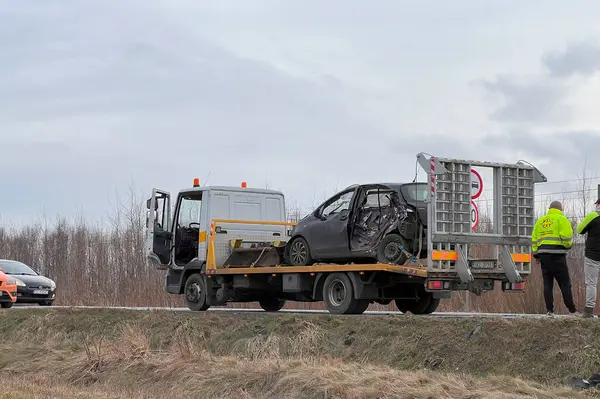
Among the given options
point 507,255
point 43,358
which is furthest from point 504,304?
point 43,358

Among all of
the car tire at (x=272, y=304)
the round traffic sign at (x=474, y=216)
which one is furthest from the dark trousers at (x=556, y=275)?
the car tire at (x=272, y=304)

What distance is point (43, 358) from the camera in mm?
15703

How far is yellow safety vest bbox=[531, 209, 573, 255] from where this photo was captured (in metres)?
14.7

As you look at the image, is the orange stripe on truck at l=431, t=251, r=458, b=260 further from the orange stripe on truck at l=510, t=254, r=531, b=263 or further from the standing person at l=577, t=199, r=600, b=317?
the standing person at l=577, t=199, r=600, b=317

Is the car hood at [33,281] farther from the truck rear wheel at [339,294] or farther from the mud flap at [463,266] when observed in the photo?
the mud flap at [463,266]

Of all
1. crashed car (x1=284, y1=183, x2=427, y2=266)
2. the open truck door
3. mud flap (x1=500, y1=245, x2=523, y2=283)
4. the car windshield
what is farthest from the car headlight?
mud flap (x1=500, y1=245, x2=523, y2=283)

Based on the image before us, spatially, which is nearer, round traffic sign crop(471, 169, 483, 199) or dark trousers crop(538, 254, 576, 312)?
dark trousers crop(538, 254, 576, 312)

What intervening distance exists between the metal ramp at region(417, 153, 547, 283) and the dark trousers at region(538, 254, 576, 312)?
1.83 ft

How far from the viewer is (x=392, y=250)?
15164 mm

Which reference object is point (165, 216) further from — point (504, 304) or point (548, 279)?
point (548, 279)

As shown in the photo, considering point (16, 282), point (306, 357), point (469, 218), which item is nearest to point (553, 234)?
point (469, 218)

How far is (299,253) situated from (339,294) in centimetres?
147

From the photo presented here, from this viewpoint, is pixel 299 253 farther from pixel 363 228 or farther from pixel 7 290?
pixel 7 290

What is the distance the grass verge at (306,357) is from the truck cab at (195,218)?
310cm
